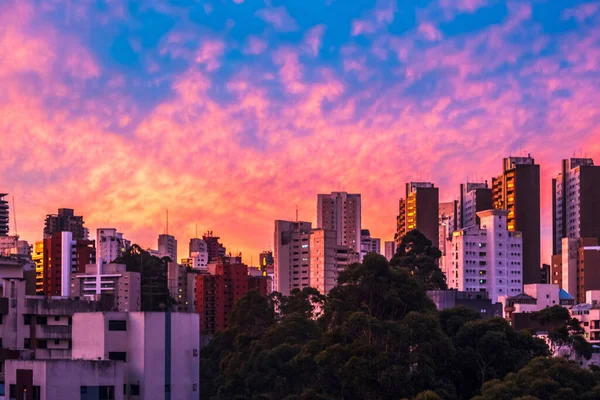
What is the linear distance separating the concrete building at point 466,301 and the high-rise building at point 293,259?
66751 mm

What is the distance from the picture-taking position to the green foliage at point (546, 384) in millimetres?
39844

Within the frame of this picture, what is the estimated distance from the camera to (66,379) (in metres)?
42.6

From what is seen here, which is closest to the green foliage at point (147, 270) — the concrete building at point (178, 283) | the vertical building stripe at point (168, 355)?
the concrete building at point (178, 283)

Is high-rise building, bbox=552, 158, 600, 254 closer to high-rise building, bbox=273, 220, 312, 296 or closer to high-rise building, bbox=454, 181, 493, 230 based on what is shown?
high-rise building, bbox=454, 181, 493, 230

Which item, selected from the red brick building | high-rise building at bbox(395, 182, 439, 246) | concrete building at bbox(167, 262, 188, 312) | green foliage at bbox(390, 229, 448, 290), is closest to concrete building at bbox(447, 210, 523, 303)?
high-rise building at bbox(395, 182, 439, 246)

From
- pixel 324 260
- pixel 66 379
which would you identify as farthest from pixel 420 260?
pixel 324 260

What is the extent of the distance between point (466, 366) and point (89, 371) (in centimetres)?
1719

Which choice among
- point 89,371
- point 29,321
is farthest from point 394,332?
point 29,321

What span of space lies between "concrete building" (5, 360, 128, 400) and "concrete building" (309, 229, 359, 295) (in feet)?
323

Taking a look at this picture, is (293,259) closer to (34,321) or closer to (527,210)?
(527,210)

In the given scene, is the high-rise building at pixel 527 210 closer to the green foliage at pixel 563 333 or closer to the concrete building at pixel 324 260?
the concrete building at pixel 324 260

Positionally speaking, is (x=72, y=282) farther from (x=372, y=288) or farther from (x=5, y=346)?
(x=372, y=288)

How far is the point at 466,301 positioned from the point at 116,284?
59.7 m

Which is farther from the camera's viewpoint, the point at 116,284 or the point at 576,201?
the point at 576,201
